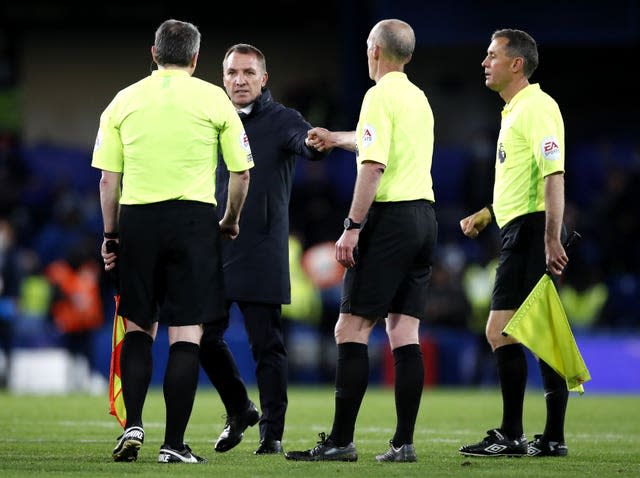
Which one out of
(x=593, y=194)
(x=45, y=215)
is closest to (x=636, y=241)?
(x=593, y=194)

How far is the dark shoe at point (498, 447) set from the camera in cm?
724

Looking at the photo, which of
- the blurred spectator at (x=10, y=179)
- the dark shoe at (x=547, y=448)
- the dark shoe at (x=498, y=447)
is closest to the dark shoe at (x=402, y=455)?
the dark shoe at (x=498, y=447)

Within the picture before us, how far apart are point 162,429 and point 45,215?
38.1 ft

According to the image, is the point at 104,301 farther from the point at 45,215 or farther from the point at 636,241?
the point at 636,241

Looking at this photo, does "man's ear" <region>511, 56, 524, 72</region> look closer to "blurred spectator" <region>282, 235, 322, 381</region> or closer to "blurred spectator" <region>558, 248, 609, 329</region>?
"blurred spectator" <region>282, 235, 322, 381</region>

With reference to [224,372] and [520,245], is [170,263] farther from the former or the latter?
[520,245]

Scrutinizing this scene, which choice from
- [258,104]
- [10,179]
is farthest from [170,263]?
[10,179]

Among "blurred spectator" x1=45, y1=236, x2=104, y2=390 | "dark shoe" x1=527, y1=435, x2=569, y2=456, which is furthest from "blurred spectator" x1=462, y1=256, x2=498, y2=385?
"dark shoe" x1=527, y1=435, x2=569, y2=456

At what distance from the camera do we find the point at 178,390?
6.52 metres

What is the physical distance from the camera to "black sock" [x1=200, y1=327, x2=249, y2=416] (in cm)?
757

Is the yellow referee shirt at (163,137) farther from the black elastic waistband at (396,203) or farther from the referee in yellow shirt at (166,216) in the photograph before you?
the black elastic waistband at (396,203)

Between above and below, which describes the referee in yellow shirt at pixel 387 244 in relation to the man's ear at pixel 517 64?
below

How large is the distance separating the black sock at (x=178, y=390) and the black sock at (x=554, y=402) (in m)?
1.98

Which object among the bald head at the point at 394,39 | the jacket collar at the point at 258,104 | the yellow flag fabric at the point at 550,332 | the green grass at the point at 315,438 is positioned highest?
the bald head at the point at 394,39
